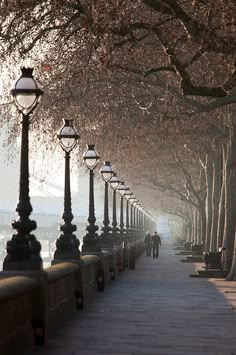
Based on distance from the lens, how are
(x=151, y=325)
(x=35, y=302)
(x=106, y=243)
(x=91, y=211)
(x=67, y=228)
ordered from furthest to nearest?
(x=106, y=243) → (x=91, y=211) → (x=67, y=228) → (x=151, y=325) → (x=35, y=302)

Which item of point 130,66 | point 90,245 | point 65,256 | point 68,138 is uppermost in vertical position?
point 130,66

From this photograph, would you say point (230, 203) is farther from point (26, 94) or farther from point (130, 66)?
point (26, 94)

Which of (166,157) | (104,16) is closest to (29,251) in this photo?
(104,16)

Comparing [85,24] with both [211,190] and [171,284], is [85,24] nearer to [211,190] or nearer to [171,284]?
[171,284]

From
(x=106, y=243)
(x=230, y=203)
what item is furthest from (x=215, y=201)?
(x=106, y=243)

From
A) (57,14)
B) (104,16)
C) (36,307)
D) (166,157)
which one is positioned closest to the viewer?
(36,307)

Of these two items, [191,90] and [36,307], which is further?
[191,90]

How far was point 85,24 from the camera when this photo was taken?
1720cm

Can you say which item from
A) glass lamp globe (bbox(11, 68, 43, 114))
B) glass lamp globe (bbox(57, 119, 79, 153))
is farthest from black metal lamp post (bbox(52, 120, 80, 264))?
glass lamp globe (bbox(11, 68, 43, 114))

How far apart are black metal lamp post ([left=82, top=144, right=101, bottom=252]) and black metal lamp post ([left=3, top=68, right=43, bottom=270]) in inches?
490

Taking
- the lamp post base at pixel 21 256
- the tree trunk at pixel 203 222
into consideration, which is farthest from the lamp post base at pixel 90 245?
the tree trunk at pixel 203 222

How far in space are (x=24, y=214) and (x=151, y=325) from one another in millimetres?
3743

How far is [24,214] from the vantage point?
14953mm

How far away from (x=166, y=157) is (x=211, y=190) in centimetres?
918
